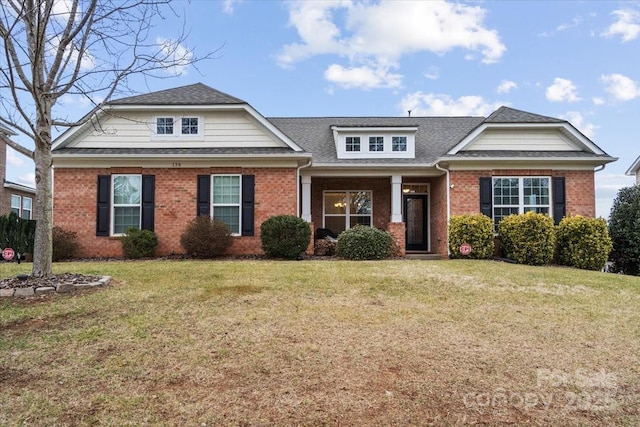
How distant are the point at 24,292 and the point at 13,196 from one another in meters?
19.5

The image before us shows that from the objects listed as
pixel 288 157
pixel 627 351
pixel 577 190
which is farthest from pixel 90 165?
pixel 577 190

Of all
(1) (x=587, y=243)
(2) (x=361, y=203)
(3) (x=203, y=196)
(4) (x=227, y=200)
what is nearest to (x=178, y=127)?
(3) (x=203, y=196)

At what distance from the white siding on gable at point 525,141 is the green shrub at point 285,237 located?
19.7 feet

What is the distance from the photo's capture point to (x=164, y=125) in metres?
12.7

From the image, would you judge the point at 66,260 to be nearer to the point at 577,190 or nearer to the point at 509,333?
the point at 509,333

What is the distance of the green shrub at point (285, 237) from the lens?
1142 cm

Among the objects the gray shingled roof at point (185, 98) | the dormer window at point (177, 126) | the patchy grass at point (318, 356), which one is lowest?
the patchy grass at point (318, 356)

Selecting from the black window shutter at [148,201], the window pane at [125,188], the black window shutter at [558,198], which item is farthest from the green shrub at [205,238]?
the black window shutter at [558,198]

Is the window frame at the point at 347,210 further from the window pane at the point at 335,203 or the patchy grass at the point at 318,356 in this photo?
the patchy grass at the point at 318,356

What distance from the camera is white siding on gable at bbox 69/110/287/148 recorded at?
41.2 ft

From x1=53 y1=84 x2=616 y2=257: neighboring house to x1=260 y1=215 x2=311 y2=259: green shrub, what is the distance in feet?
2.95

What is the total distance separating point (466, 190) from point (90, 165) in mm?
11695

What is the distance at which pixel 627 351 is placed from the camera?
4242mm

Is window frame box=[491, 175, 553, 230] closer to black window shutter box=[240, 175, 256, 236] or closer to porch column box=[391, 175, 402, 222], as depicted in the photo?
porch column box=[391, 175, 402, 222]
